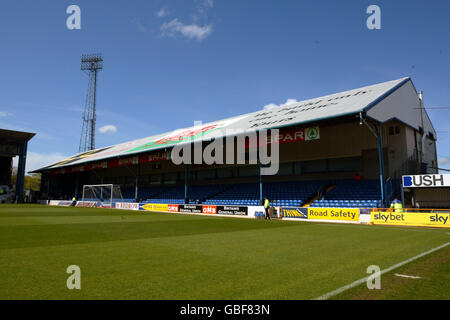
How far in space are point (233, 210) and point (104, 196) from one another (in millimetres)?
22727

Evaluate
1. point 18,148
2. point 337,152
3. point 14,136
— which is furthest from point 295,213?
point 18,148

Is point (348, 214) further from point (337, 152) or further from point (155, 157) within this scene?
point (155, 157)

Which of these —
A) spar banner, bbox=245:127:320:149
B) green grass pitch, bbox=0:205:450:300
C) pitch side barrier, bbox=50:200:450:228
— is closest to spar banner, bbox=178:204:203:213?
pitch side barrier, bbox=50:200:450:228

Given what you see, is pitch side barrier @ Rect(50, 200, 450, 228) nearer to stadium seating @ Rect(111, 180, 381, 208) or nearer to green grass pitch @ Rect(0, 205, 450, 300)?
stadium seating @ Rect(111, 180, 381, 208)

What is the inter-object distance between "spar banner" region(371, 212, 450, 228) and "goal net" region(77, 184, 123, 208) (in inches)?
1181

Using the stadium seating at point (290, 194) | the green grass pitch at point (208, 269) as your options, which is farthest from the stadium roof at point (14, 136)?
the green grass pitch at point (208, 269)

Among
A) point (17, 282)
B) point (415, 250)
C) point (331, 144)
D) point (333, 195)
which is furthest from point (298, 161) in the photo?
point (17, 282)

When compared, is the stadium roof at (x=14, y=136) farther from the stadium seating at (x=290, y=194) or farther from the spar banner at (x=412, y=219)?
the spar banner at (x=412, y=219)

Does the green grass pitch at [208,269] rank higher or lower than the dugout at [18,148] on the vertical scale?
lower

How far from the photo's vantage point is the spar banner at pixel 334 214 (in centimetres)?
1850

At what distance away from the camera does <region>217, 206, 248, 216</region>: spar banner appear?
2403 centimetres

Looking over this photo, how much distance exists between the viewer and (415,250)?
8039 mm

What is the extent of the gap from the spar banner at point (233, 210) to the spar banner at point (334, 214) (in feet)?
18.4

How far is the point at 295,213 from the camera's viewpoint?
21.3 m
